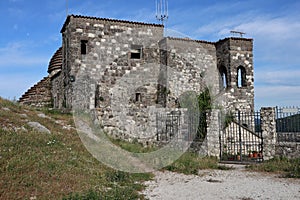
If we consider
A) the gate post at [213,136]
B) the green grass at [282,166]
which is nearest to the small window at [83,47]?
the gate post at [213,136]

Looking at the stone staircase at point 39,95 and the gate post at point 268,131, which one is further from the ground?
the stone staircase at point 39,95

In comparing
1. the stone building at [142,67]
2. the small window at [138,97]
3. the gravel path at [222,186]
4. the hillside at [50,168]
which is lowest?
the gravel path at [222,186]

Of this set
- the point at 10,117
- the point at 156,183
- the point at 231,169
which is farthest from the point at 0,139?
the point at 231,169

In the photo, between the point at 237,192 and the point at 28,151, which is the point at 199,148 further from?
the point at 28,151

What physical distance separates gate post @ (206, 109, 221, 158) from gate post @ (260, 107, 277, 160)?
187 centimetres

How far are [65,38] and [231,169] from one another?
12.9 metres

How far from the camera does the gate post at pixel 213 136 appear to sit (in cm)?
1248

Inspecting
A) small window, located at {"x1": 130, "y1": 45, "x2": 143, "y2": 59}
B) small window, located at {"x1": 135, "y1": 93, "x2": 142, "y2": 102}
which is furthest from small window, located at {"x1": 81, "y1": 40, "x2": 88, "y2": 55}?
small window, located at {"x1": 135, "y1": 93, "x2": 142, "y2": 102}

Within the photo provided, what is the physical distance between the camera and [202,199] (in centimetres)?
646

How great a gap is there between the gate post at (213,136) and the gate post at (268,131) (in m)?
1.87

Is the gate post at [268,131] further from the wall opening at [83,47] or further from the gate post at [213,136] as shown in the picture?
the wall opening at [83,47]

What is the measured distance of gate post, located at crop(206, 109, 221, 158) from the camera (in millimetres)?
12477

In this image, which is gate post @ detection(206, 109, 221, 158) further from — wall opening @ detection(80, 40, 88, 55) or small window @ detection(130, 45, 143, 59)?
wall opening @ detection(80, 40, 88, 55)

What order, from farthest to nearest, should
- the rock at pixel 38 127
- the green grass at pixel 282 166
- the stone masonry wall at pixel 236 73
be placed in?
the stone masonry wall at pixel 236 73, the rock at pixel 38 127, the green grass at pixel 282 166
